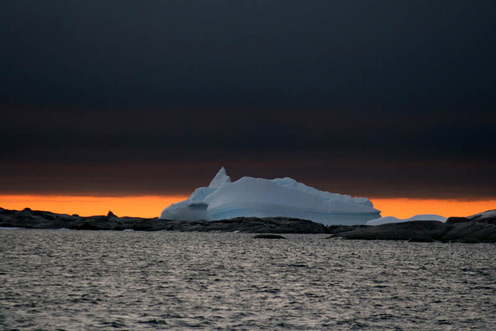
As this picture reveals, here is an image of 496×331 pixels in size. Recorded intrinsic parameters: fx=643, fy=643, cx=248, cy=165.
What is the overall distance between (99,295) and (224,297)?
22.7 feet

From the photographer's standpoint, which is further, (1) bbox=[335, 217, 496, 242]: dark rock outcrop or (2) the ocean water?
(1) bbox=[335, 217, 496, 242]: dark rock outcrop

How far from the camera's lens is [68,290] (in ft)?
123

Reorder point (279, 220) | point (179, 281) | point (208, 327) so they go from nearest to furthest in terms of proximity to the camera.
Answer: point (208, 327)
point (179, 281)
point (279, 220)

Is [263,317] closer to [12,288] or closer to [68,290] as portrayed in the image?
[68,290]

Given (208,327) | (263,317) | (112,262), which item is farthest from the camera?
(112,262)

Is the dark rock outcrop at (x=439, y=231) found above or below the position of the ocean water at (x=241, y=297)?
above

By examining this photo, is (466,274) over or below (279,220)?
below

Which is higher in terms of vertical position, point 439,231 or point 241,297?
point 439,231

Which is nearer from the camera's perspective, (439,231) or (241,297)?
(241,297)

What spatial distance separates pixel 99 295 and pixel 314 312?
40.8 feet

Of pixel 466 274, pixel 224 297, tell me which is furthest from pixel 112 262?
pixel 466 274

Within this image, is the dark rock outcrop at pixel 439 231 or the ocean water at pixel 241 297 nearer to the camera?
the ocean water at pixel 241 297

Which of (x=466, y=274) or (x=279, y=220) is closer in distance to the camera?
(x=466, y=274)

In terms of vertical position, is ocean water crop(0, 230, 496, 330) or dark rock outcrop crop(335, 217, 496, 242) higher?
dark rock outcrop crop(335, 217, 496, 242)
